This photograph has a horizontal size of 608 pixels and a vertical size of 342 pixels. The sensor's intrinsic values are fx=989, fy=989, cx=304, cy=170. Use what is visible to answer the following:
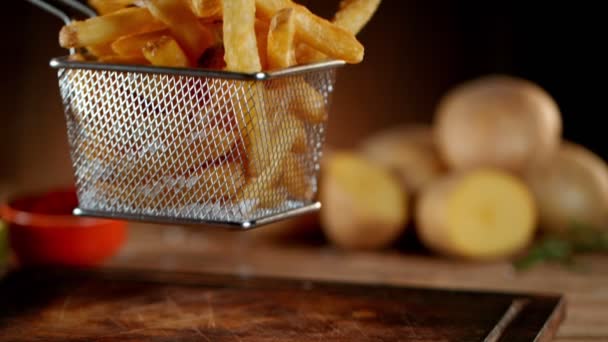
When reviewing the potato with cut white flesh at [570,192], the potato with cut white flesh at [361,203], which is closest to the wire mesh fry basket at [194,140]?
the potato with cut white flesh at [361,203]

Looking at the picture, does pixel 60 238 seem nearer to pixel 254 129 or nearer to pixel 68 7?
pixel 68 7

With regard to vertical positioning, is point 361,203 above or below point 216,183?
below

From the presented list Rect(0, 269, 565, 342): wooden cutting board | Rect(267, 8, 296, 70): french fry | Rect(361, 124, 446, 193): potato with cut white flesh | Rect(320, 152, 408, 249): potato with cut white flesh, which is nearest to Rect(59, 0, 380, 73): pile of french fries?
Rect(267, 8, 296, 70): french fry

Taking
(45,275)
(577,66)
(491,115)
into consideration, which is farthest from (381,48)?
(45,275)

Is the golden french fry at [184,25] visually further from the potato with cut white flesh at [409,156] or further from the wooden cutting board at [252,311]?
the potato with cut white flesh at [409,156]

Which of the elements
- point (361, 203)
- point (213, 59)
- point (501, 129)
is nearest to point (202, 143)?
point (213, 59)

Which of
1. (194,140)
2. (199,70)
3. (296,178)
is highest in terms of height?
(199,70)
